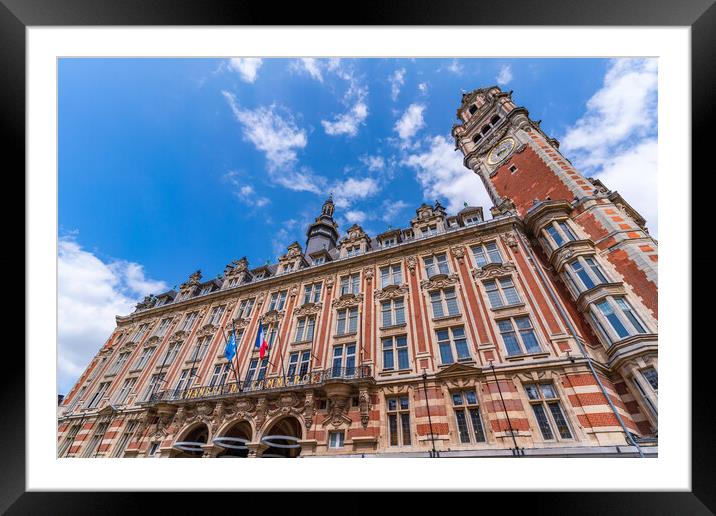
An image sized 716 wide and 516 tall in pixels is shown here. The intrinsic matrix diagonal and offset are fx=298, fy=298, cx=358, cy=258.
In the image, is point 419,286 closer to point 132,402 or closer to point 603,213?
point 603,213

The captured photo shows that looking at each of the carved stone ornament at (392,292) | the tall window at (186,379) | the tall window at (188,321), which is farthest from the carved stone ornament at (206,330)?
the carved stone ornament at (392,292)

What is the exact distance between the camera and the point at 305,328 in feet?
56.4

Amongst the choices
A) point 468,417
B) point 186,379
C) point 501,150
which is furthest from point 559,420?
point 501,150

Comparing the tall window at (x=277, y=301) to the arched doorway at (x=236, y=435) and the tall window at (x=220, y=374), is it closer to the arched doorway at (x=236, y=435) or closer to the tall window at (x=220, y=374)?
the tall window at (x=220, y=374)

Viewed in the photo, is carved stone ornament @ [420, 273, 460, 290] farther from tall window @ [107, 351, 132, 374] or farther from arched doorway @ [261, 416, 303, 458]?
tall window @ [107, 351, 132, 374]

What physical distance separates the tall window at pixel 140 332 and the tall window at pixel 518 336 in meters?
25.4

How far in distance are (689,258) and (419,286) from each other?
12694mm

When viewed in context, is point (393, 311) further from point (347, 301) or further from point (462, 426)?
point (462, 426)

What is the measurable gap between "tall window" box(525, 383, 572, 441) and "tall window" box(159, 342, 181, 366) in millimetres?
20956

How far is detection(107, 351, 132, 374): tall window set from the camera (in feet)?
69.8

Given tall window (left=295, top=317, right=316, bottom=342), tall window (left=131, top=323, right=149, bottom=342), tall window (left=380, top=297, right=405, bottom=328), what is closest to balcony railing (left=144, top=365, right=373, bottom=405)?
tall window (left=295, top=317, right=316, bottom=342)
